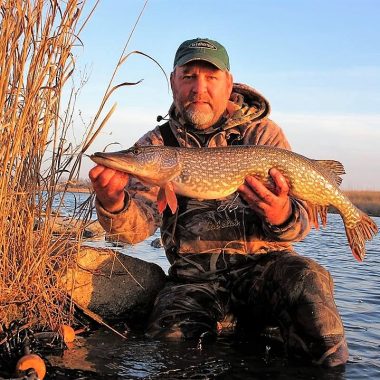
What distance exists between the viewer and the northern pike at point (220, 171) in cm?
357

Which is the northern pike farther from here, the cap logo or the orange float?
the orange float

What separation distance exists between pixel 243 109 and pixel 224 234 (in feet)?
3.58

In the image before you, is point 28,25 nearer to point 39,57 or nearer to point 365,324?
point 39,57

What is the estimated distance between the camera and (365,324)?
478 cm

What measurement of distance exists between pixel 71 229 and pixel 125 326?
1034mm

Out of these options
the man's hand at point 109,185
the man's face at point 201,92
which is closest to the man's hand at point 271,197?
the man's hand at point 109,185

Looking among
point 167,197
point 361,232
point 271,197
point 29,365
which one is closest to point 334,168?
point 361,232

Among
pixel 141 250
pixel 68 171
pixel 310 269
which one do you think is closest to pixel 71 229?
pixel 68 171

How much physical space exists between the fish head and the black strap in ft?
3.08

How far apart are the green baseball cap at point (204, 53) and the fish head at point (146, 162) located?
3.52 ft

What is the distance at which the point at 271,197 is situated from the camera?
3709mm

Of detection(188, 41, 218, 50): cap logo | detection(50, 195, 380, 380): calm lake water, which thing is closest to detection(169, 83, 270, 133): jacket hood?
detection(188, 41, 218, 50): cap logo

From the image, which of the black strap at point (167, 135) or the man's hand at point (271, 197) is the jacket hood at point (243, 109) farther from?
the man's hand at point (271, 197)

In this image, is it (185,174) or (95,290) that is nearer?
(185,174)
